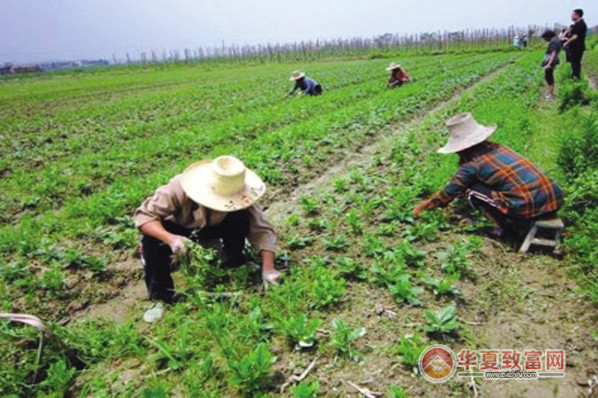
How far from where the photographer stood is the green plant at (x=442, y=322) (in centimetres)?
317

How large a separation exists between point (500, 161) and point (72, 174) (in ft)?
24.5

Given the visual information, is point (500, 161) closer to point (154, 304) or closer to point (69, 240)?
point (154, 304)

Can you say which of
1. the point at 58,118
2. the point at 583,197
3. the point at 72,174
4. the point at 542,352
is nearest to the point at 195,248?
the point at 542,352

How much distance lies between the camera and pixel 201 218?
3.91 metres

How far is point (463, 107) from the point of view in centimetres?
1240

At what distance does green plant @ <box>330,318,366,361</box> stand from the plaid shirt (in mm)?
2265

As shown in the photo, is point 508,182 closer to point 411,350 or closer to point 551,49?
point 411,350

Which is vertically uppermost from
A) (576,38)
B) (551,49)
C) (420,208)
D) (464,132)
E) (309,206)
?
(576,38)

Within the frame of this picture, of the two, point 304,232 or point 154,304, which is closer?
point 154,304

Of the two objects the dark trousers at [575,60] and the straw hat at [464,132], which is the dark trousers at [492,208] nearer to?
the straw hat at [464,132]

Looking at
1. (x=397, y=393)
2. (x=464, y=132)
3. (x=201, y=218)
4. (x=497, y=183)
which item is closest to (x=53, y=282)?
(x=201, y=218)

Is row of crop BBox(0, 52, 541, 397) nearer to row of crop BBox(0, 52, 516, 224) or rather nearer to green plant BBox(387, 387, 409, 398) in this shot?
green plant BBox(387, 387, 409, 398)

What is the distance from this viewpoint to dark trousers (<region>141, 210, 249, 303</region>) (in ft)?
12.6

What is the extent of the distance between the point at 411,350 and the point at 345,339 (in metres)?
0.47
